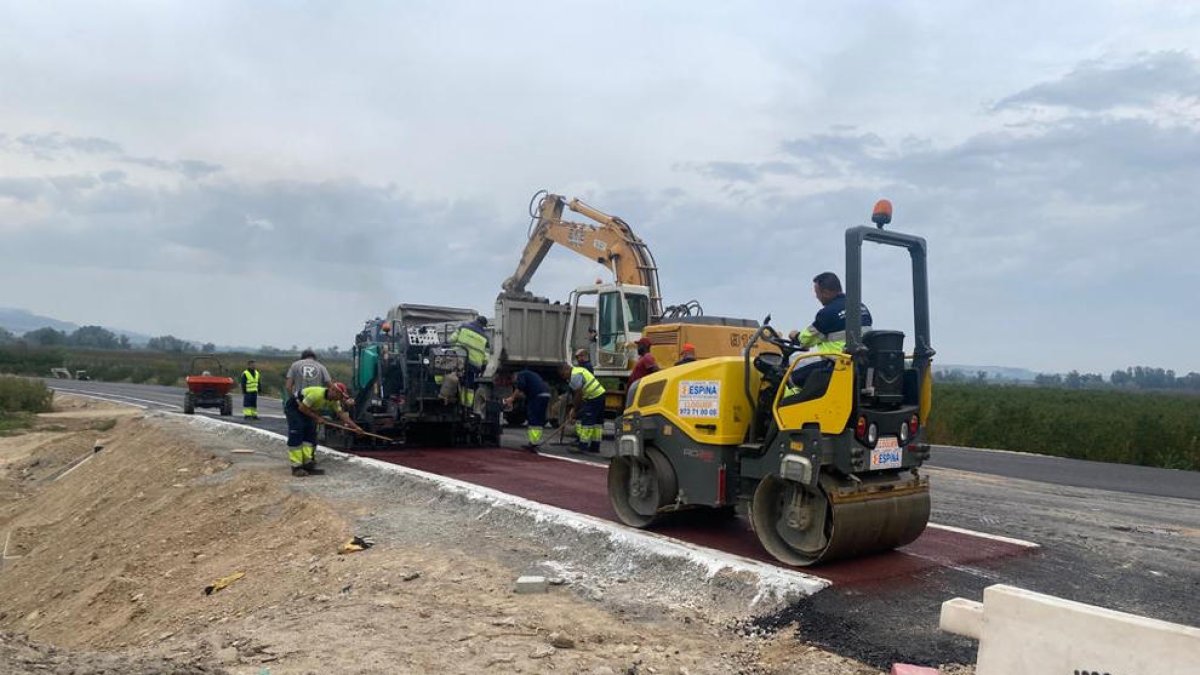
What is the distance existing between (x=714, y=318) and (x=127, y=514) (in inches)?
365

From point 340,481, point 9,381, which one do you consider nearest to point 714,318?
point 340,481

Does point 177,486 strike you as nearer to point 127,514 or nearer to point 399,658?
point 127,514

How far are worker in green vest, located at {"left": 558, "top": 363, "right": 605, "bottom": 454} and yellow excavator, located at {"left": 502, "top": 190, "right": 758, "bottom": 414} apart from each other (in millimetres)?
1431

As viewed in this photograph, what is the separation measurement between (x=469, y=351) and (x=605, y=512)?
Answer: 5675mm

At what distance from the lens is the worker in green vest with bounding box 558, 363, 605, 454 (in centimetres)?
1341

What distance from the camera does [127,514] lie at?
12.1 metres

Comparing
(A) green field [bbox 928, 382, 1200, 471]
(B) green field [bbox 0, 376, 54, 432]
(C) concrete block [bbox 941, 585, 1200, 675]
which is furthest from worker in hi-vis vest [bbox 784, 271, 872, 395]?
(B) green field [bbox 0, 376, 54, 432]

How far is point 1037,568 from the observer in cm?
691

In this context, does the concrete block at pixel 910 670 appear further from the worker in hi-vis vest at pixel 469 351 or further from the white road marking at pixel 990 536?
→ the worker in hi-vis vest at pixel 469 351

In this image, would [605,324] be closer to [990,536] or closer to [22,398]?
[990,536]

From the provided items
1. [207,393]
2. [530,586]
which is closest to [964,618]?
[530,586]

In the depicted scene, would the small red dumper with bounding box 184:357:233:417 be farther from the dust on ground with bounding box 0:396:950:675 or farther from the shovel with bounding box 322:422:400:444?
the shovel with bounding box 322:422:400:444

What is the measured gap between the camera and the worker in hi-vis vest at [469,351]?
14.0 m

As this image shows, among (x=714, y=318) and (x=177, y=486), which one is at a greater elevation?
(x=714, y=318)
